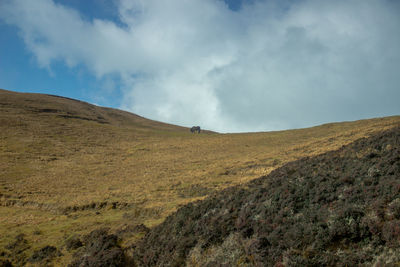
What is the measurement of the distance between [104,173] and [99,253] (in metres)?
29.9

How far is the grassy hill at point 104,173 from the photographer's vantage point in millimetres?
21078

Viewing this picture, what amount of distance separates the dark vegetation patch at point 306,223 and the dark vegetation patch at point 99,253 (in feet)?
3.41

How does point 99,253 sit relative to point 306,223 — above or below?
below

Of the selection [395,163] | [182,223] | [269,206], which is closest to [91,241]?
[182,223]

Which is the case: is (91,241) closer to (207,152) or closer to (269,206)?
(269,206)

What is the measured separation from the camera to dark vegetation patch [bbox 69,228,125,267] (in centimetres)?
1288

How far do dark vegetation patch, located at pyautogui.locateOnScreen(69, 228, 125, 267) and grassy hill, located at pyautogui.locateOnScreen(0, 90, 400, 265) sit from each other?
79 cm

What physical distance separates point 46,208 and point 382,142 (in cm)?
3048

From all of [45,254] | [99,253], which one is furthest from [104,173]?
[99,253]

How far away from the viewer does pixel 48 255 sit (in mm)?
15766

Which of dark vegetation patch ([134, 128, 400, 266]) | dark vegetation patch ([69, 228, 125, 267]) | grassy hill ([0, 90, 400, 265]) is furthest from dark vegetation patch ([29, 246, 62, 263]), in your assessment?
dark vegetation patch ([134, 128, 400, 266])

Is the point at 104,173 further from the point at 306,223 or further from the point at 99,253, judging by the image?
the point at 306,223

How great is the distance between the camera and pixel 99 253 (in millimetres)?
13875

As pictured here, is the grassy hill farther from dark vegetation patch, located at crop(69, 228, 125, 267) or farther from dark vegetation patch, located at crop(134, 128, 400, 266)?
dark vegetation patch, located at crop(134, 128, 400, 266)
